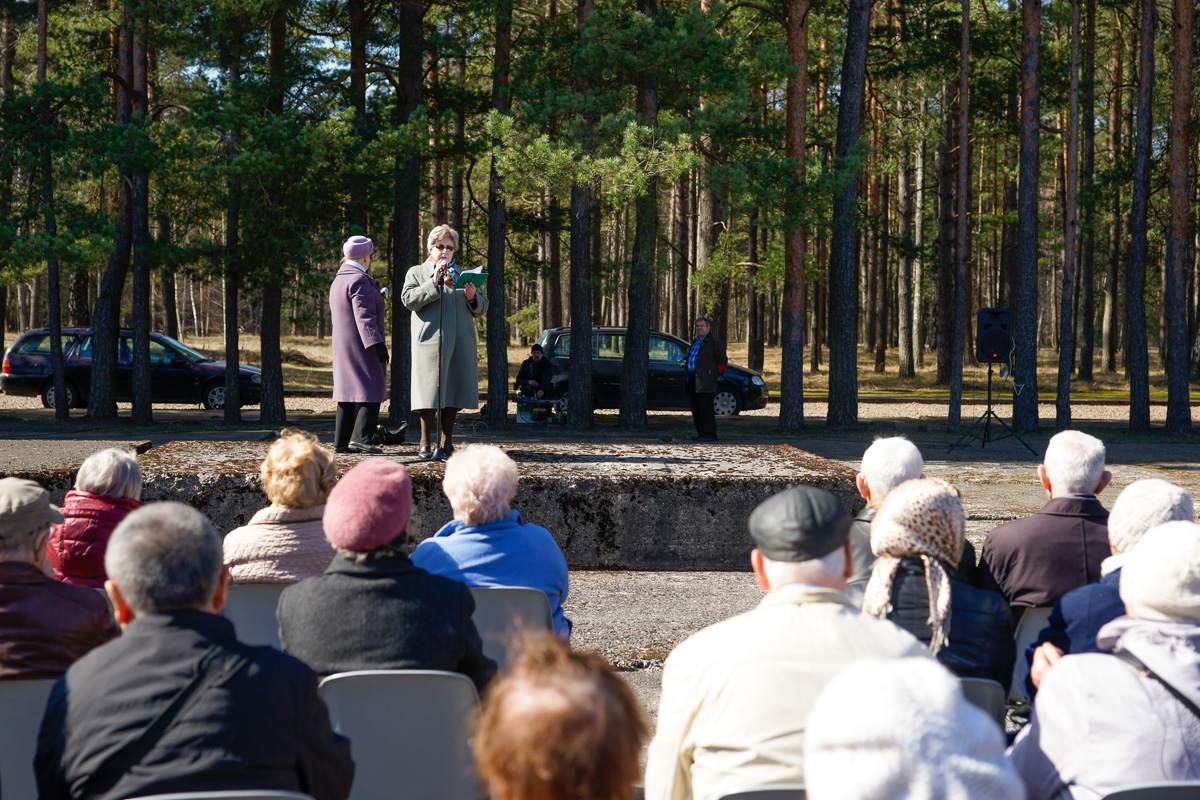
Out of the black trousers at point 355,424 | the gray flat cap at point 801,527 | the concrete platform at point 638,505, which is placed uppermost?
the gray flat cap at point 801,527

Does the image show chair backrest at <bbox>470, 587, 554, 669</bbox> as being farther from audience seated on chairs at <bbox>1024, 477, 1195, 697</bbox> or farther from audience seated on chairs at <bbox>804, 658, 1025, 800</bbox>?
audience seated on chairs at <bbox>804, 658, 1025, 800</bbox>

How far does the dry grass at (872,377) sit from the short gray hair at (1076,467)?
23304mm

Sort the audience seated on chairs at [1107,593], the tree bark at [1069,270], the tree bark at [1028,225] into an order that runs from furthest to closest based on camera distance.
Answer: the tree bark at [1069,270] < the tree bark at [1028,225] < the audience seated on chairs at [1107,593]

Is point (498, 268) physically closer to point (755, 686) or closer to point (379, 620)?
point (379, 620)

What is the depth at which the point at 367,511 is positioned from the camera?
297 cm

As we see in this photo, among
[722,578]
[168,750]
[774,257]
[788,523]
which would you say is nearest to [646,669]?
[722,578]

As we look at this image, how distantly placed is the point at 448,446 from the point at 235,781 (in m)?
6.17

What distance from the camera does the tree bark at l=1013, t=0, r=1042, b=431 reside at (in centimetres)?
1873

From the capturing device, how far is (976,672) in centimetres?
329

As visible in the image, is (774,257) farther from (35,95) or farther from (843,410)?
(35,95)

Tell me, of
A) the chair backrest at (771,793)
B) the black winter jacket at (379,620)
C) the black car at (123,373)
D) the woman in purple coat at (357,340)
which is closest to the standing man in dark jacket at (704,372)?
the woman in purple coat at (357,340)

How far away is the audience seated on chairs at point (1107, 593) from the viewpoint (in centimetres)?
312

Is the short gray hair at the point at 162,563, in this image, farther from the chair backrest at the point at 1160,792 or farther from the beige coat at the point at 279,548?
the chair backrest at the point at 1160,792

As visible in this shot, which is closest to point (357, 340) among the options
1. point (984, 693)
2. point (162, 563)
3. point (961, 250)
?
point (162, 563)
